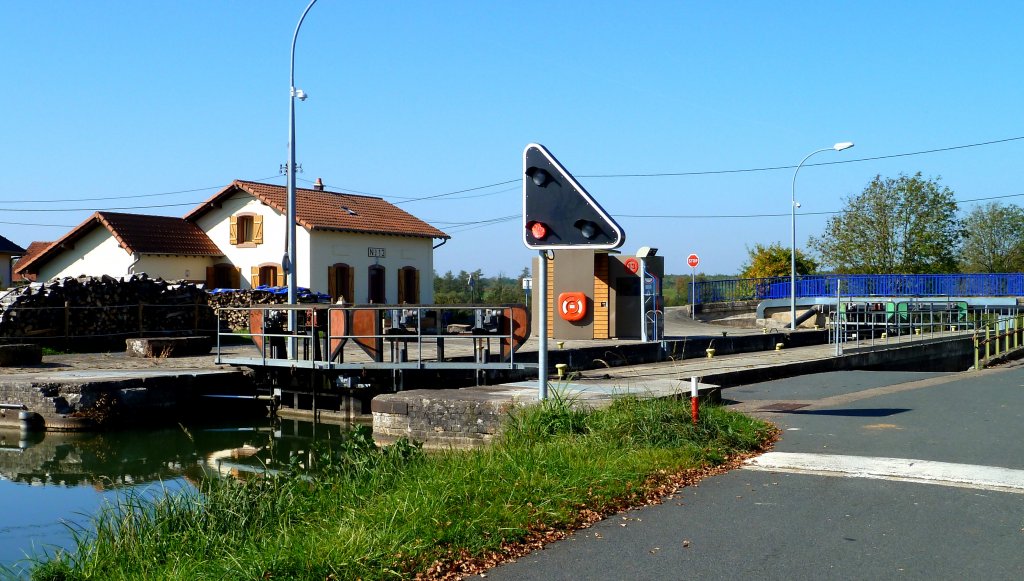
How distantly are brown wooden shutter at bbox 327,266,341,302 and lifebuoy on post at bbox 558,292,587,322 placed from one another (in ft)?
49.9

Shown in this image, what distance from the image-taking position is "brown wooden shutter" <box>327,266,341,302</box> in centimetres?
4216

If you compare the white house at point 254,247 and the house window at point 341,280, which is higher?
the white house at point 254,247

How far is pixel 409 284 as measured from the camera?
46750mm

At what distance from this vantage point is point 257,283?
43.8 metres

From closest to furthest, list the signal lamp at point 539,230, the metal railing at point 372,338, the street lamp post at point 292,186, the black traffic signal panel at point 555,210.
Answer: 1. the black traffic signal panel at point 555,210
2. the signal lamp at point 539,230
3. the metal railing at point 372,338
4. the street lamp post at point 292,186

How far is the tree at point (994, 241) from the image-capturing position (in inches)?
2621

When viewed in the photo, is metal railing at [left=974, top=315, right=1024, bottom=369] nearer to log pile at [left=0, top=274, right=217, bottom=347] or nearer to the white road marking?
the white road marking

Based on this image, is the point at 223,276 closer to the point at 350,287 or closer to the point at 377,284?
the point at 350,287

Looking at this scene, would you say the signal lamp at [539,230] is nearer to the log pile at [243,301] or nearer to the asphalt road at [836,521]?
the asphalt road at [836,521]

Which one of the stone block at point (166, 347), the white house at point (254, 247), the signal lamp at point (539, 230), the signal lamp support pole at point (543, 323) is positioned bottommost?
the stone block at point (166, 347)

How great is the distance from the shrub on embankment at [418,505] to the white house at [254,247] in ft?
109

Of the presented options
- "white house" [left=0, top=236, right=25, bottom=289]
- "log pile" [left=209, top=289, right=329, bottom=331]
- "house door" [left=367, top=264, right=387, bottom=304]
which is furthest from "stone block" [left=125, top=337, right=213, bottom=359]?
"white house" [left=0, top=236, right=25, bottom=289]

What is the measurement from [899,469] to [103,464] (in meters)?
11.2

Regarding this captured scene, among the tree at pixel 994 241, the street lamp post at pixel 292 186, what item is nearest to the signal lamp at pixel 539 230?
the street lamp post at pixel 292 186
